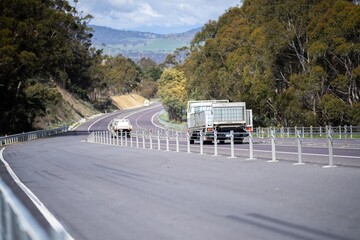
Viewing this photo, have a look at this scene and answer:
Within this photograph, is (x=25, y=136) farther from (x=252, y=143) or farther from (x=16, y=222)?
(x=16, y=222)

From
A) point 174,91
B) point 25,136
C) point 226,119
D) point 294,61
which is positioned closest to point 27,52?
point 25,136

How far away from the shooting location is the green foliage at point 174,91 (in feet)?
385

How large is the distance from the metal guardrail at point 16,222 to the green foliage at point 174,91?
107 m

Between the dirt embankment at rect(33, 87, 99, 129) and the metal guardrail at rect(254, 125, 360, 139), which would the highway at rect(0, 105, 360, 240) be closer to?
the metal guardrail at rect(254, 125, 360, 139)

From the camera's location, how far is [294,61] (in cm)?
5778

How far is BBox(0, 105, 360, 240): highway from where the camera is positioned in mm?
9172

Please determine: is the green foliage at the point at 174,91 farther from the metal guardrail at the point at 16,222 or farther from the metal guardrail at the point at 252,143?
the metal guardrail at the point at 16,222

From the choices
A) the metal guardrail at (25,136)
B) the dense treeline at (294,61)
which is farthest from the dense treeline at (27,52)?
the dense treeline at (294,61)

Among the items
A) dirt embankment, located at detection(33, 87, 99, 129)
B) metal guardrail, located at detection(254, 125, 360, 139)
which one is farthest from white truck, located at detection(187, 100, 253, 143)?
dirt embankment, located at detection(33, 87, 99, 129)

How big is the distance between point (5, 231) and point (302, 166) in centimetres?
1397

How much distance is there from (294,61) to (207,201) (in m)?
47.1

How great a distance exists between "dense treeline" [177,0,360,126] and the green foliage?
153 ft

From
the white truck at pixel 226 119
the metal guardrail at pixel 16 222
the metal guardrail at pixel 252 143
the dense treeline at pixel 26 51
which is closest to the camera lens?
the metal guardrail at pixel 16 222

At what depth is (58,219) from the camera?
430 inches
